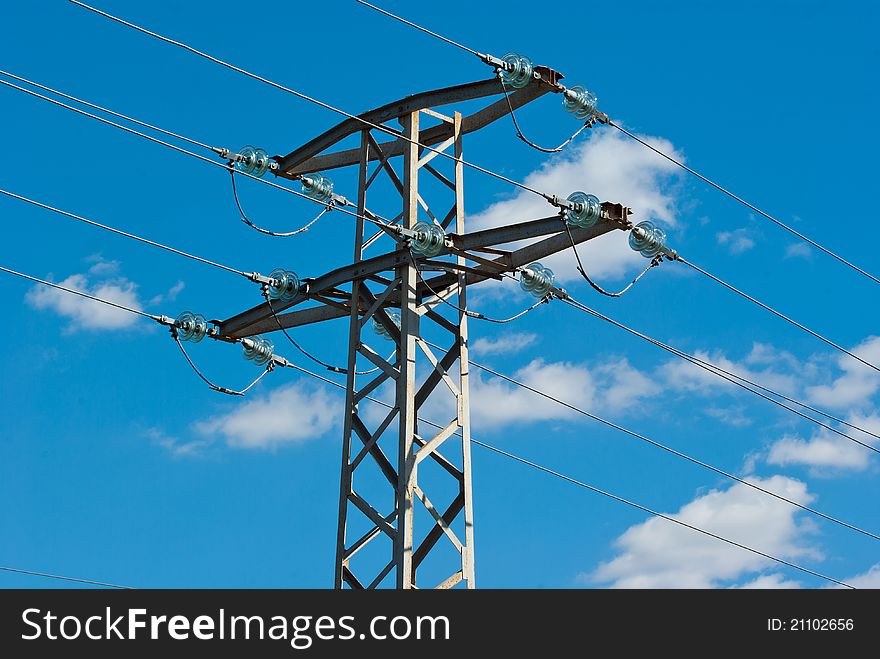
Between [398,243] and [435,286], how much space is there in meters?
0.97

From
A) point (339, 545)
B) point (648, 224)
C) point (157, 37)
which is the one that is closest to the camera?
point (157, 37)

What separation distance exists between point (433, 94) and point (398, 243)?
1957 millimetres

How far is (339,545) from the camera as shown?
1734cm

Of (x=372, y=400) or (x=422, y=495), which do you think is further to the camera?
(x=372, y=400)

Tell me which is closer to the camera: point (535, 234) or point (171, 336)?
point (535, 234)

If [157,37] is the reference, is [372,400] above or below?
below

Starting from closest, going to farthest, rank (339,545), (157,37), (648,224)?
(157,37)
(339,545)
(648,224)

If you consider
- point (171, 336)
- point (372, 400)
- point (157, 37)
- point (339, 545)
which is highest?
point (157, 37)

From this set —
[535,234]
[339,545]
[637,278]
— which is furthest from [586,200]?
[339,545]

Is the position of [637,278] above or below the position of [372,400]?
above

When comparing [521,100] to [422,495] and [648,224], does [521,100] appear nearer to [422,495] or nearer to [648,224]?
[648,224]

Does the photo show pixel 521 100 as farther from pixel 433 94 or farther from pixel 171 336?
pixel 171 336

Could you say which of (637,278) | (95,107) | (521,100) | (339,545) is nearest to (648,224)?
(637,278)

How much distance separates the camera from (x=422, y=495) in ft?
56.0
